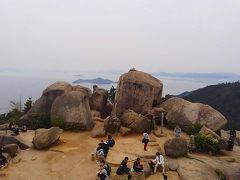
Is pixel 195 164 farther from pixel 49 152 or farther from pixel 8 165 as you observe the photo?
pixel 8 165

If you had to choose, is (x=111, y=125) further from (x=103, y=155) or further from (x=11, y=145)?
(x=11, y=145)

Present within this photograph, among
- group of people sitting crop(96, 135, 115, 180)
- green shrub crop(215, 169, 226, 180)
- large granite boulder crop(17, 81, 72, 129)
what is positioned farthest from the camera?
large granite boulder crop(17, 81, 72, 129)

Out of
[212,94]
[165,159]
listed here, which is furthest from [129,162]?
[212,94]

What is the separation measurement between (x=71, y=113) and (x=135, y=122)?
20.3 feet

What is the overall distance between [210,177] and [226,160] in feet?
16.4

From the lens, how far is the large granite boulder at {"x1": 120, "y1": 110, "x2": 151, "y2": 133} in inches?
1435

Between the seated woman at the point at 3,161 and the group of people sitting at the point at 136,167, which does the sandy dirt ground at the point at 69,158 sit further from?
the group of people sitting at the point at 136,167

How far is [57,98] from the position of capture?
3872 cm

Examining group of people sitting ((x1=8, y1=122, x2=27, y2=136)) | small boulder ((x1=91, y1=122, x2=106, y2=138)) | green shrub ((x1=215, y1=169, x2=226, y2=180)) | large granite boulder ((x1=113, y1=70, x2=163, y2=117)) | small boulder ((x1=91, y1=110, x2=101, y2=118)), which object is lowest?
green shrub ((x1=215, y1=169, x2=226, y2=180))

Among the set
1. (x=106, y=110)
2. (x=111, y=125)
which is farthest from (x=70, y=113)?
(x=106, y=110)

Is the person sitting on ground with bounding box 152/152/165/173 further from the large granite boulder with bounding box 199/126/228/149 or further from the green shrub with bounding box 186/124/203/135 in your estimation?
the green shrub with bounding box 186/124/203/135

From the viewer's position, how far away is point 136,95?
40188 millimetres

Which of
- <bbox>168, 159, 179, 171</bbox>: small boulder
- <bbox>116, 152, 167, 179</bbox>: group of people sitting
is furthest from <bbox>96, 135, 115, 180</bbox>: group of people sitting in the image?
<bbox>168, 159, 179, 171</bbox>: small boulder

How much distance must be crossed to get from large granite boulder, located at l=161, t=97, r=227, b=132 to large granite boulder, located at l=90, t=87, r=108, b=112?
24.8ft
